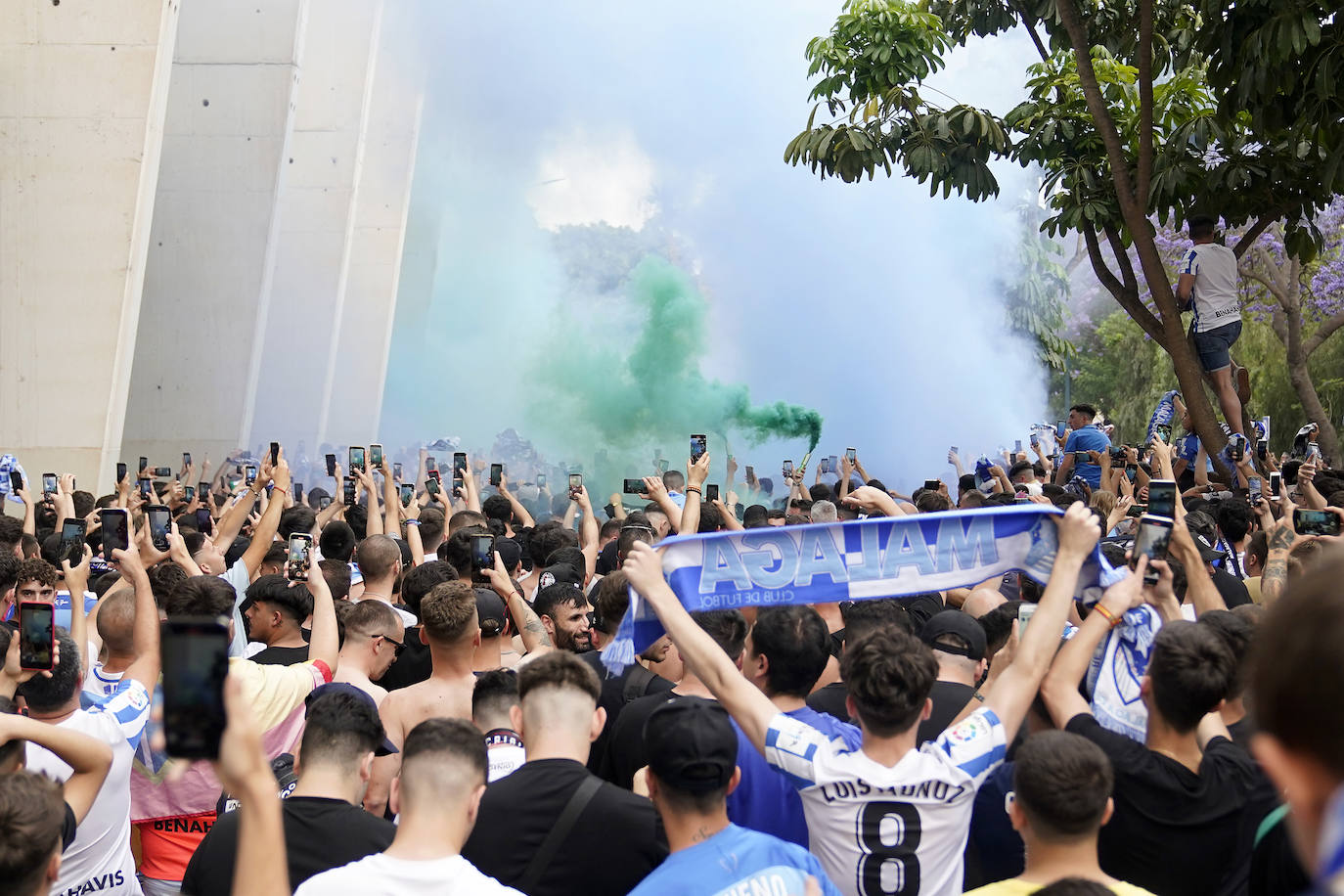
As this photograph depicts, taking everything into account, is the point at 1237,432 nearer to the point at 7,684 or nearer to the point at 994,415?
the point at 7,684

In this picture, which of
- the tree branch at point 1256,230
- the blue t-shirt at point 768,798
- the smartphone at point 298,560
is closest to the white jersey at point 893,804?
the blue t-shirt at point 768,798

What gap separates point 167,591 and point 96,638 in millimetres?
862

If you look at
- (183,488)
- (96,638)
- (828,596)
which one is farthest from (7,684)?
(183,488)

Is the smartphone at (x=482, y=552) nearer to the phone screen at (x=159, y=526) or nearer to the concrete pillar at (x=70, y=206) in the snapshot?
the phone screen at (x=159, y=526)

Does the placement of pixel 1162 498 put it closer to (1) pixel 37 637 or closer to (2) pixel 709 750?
(2) pixel 709 750

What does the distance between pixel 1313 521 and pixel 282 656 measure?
444 cm

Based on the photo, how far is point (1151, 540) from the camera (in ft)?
12.0

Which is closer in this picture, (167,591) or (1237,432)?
(167,591)

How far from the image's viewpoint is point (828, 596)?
371 centimetres

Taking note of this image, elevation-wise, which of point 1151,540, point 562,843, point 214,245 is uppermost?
point 214,245

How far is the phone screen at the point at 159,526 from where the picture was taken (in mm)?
5848

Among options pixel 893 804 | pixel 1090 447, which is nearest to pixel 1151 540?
pixel 893 804

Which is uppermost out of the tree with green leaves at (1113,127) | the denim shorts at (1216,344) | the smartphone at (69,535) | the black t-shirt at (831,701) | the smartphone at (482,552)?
the tree with green leaves at (1113,127)

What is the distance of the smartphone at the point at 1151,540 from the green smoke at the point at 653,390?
69.4 feet
